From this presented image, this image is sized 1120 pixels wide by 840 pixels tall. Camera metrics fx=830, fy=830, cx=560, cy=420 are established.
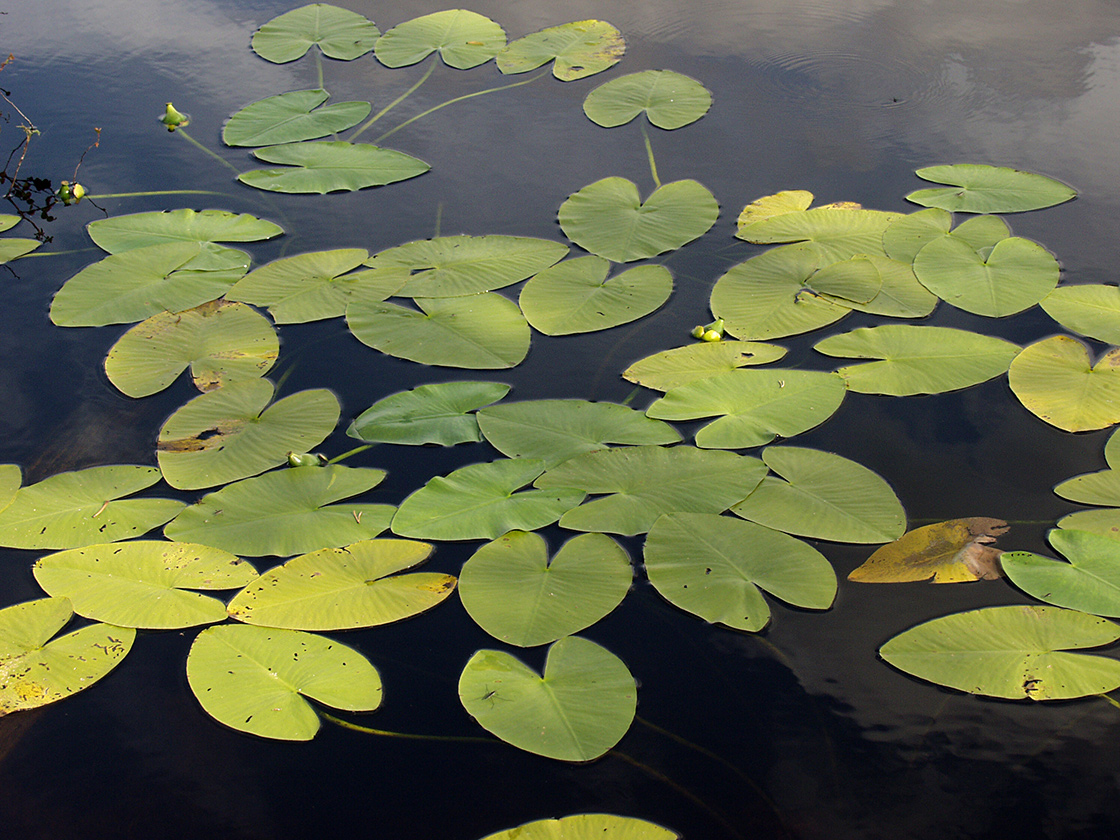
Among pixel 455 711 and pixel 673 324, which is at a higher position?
pixel 673 324

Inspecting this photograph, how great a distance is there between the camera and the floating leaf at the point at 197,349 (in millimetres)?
2309

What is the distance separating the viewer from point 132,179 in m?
3.09

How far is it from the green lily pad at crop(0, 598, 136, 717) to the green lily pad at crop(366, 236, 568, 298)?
A: 1247 millimetres

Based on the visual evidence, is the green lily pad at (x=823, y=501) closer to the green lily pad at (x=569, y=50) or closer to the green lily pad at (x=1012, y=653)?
the green lily pad at (x=1012, y=653)

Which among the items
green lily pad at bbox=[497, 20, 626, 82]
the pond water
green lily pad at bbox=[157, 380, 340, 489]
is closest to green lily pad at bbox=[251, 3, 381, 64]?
the pond water

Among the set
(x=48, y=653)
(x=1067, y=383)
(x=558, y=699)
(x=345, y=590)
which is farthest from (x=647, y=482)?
(x=48, y=653)

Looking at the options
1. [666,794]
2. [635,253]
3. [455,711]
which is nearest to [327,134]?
[635,253]

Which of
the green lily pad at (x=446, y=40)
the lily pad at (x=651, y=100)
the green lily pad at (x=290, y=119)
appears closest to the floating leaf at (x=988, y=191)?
the lily pad at (x=651, y=100)

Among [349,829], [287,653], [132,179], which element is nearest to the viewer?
[349,829]

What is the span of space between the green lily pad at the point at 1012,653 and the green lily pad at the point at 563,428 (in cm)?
73

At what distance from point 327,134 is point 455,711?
246 cm

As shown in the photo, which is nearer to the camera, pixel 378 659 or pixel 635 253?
pixel 378 659

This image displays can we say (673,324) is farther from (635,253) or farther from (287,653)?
(287,653)

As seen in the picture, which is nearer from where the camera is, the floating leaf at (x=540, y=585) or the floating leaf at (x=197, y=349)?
the floating leaf at (x=540, y=585)
